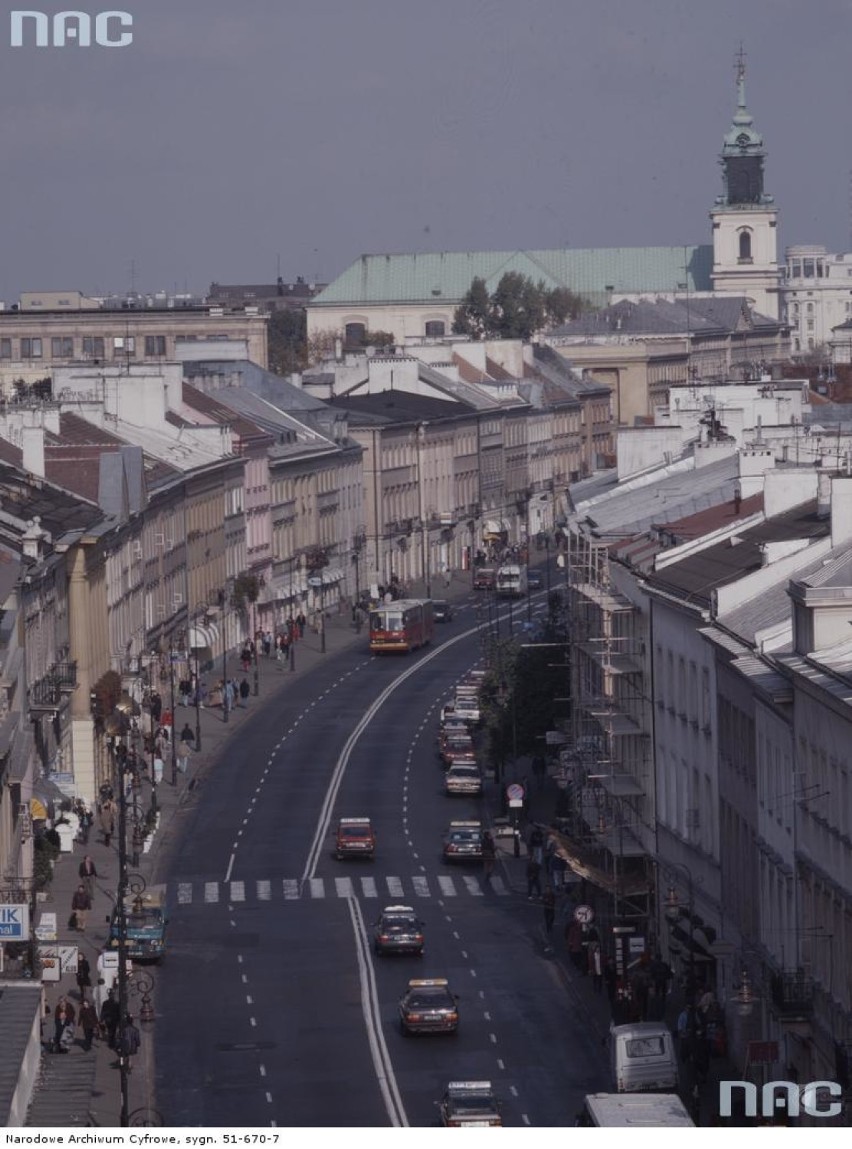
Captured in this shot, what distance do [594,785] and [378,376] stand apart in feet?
336

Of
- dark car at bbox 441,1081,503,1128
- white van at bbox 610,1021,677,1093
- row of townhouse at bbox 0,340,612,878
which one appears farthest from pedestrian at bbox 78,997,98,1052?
dark car at bbox 441,1081,503,1128

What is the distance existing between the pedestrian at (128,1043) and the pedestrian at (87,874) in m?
11.9

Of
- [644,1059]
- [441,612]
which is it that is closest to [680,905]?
[644,1059]

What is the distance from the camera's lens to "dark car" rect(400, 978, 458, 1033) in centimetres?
4859

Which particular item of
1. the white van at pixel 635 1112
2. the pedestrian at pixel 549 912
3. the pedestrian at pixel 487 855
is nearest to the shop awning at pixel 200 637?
the pedestrian at pixel 487 855

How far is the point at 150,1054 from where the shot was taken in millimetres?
47812

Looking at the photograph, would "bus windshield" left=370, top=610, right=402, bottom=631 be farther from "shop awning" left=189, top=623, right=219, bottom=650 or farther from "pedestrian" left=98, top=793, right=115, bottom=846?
"pedestrian" left=98, top=793, right=115, bottom=846

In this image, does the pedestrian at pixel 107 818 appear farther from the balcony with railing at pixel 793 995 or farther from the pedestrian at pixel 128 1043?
the balcony with railing at pixel 793 995

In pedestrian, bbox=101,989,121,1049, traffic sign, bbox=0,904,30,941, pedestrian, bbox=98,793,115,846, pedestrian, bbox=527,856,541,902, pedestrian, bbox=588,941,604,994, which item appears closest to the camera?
traffic sign, bbox=0,904,30,941

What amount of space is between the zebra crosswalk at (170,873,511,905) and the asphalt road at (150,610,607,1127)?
2.6 inches

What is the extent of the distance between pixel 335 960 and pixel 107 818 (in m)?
16.5

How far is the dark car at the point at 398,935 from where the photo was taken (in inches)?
2229

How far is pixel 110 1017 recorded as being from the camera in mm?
48594

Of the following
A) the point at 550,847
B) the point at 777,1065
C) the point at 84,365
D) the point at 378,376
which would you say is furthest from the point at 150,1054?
the point at 378,376
